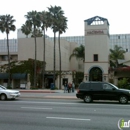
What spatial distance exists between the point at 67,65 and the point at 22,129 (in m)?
56.9

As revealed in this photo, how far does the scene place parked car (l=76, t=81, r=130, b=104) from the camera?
18897 millimetres

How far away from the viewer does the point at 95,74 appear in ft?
161

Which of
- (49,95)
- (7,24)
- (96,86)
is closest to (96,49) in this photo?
(7,24)

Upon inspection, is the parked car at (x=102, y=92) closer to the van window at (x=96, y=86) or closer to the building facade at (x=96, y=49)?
the van window at (x=96, y=86)

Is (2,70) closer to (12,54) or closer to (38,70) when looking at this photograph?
(38,70)

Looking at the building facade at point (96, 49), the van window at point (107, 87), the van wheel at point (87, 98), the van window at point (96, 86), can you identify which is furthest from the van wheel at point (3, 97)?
the building facade at point (96, 49)

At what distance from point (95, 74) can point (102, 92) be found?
97.9 feet

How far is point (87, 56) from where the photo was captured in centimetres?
4950

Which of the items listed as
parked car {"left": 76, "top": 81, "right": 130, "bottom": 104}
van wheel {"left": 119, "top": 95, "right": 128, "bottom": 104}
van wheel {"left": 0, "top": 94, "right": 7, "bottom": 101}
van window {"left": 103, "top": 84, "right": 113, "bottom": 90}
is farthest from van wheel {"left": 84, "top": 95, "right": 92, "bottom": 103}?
van wheel {"left": 0, "top": 94, "right": 7, "bottom": 101}

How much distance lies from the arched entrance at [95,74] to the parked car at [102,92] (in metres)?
29.1

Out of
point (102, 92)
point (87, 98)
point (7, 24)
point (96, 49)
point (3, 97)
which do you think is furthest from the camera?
point (96, 49)

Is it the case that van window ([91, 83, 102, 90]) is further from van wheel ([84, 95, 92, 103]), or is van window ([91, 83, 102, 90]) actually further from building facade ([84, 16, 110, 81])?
building facade ([84, 16, 110, 81])

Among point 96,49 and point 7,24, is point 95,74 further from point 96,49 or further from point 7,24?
point 7,24

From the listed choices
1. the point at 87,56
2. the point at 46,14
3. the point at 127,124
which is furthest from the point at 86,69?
the point at 127,124
